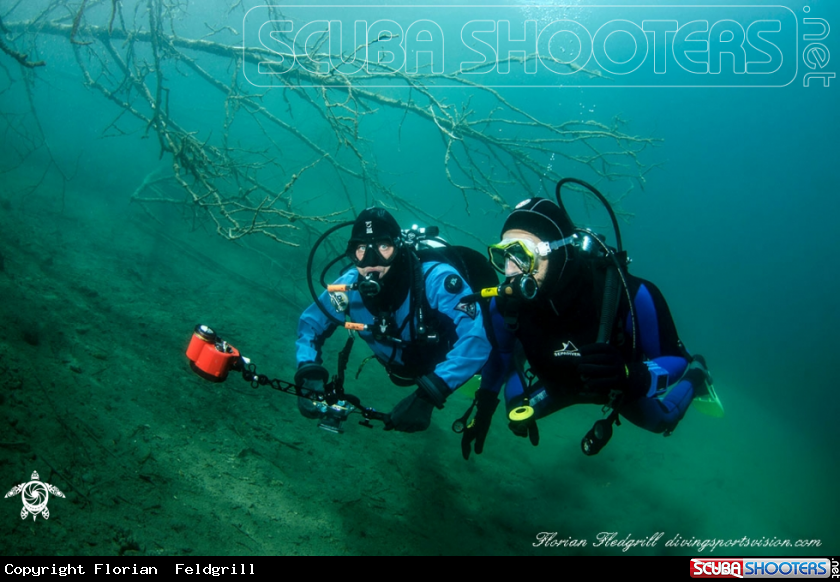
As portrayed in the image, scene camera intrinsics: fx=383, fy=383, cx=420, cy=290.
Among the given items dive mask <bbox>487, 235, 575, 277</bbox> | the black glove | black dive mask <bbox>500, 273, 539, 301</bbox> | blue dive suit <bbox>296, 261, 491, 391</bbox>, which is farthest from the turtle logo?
dive mask <bbox>487, 235, 575, 277</bbox>

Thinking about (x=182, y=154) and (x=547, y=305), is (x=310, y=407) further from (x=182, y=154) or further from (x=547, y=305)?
(x=182, y=154)

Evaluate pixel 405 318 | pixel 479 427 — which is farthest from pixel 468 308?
pixel 479 427

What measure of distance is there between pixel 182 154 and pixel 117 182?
11.8 metres

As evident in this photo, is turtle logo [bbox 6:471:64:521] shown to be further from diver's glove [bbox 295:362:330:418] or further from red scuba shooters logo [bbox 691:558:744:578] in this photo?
red scuba shooters logo [bbox 691:558:744:578]

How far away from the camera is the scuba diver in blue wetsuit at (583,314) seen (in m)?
2.45

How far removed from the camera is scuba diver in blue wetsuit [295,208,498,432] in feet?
9.96

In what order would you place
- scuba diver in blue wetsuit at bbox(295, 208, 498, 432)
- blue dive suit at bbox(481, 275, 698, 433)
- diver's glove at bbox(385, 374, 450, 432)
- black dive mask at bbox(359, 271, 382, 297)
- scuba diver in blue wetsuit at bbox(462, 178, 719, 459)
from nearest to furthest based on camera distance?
scuba diver in blue wetsuit at bbox(462, 178, 719, 459)
blue dive suit at bbox(481, 275, 698, 433)
diver's glove at bbox(385, 374, 450, 432)
scuba diver in blue wetsuit at bbox(295, 208, 498, 432)
black dive mask at bbox(359, 271, 382, 297)

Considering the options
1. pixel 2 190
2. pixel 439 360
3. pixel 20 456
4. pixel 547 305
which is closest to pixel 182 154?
pixel 20 456

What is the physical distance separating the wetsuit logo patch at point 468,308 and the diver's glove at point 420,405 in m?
0.59

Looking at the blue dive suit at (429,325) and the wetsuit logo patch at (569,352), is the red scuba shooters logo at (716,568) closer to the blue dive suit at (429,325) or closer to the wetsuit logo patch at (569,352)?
the wetsuit logo patch at (569,352)

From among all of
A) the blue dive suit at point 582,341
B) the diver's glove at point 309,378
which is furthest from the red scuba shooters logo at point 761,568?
the diver's glove at point 309,378

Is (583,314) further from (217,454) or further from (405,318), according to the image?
(217,454)

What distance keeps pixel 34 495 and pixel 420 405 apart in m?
2.48

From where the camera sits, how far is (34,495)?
7.59 feet
